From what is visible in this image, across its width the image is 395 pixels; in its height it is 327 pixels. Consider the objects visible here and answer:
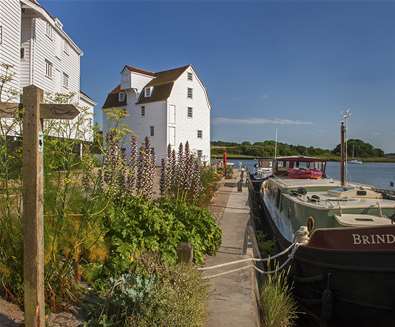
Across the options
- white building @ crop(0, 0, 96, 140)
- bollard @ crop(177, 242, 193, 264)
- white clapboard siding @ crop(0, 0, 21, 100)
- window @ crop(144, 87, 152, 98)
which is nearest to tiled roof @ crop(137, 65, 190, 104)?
window @ crop(144, 87, 152, 98)

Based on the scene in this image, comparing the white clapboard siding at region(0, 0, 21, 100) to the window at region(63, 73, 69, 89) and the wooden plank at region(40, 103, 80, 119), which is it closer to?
the window at region(63, 73, 69, 89)

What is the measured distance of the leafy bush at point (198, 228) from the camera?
624cm

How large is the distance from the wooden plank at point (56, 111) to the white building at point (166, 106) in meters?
37.4

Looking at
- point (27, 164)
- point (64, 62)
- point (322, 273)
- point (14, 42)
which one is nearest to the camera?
point (27, 164)

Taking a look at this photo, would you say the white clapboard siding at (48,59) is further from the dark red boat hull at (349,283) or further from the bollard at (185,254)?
the bollard at (185,254)

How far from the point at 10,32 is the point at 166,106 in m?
22.9

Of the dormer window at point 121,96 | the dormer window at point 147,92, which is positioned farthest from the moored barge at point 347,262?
the dormer window at point 121,96

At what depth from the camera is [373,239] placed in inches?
243

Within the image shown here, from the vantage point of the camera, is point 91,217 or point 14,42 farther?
point 14,42

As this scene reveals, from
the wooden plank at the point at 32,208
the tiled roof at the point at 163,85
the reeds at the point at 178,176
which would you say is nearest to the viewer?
the wooden plank at the point at 32,208

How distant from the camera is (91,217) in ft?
14.4

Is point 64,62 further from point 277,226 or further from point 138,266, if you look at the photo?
point 138,266

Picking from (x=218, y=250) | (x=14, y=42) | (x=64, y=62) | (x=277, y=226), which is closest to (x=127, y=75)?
(x=64, y=62)

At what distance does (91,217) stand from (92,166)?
560 millimetres
